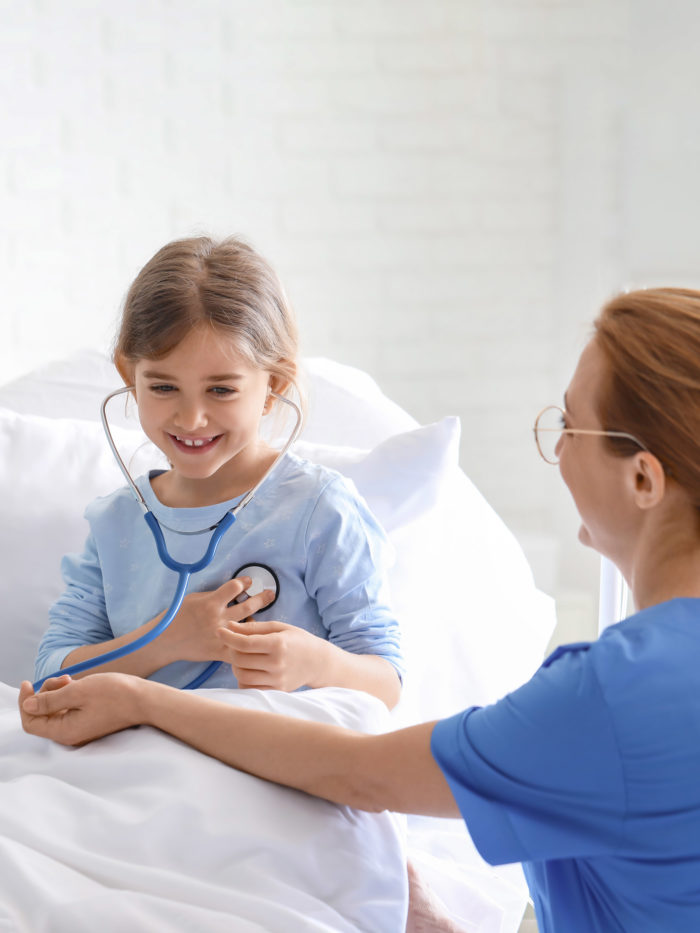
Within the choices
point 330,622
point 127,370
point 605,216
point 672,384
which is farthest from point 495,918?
point 605,216

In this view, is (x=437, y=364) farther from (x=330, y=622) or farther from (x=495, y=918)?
(x=495, y=918)

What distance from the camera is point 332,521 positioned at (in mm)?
1195

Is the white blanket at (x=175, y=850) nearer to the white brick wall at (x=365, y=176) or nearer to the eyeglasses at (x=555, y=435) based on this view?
the eyeglasses at (x=555, y=435)

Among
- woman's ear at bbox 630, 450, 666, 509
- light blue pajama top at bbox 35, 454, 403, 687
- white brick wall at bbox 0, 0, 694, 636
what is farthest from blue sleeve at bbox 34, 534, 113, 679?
white brick wall at bbox 0, 0, 694, 636

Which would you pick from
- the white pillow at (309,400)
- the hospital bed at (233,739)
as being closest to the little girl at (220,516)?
the hospital bed at (233,739)

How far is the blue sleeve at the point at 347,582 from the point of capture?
1.16 meters

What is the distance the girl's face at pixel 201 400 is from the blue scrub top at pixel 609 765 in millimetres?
514

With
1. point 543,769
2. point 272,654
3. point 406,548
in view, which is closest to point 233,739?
point 272,654

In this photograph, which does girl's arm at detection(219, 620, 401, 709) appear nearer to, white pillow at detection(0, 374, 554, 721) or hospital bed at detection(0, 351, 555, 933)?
hospital bed at detection(0, 351, 555, 933)

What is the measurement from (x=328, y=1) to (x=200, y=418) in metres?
1.75

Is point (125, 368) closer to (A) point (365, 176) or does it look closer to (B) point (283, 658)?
(B) point (283, 658)

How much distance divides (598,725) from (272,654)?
0.39 m

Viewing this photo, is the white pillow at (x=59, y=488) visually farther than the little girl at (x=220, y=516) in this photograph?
Yes

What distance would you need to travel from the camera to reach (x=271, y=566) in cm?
119
